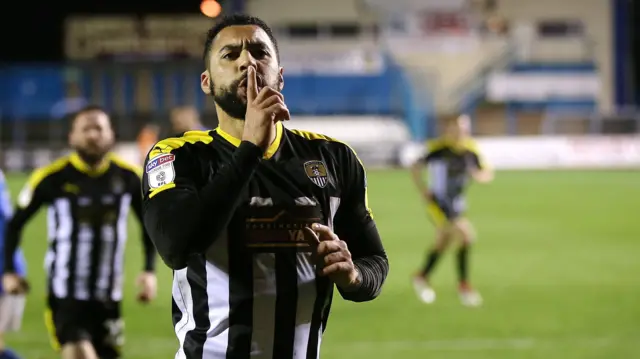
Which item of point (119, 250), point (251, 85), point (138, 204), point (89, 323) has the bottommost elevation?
point (89, 323)

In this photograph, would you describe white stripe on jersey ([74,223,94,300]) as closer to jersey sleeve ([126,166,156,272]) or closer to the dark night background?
jersey sleeve ([126,166,156,272])

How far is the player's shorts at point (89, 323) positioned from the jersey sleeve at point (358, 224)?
10.5 feet

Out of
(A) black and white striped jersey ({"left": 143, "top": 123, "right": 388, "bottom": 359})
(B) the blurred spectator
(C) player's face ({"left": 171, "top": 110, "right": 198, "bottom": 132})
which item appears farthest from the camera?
(B) the blurred spectator

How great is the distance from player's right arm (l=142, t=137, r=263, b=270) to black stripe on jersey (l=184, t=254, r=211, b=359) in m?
0.08

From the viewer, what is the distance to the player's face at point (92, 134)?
5.71 meters

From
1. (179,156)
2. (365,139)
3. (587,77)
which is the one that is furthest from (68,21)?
(179,156)

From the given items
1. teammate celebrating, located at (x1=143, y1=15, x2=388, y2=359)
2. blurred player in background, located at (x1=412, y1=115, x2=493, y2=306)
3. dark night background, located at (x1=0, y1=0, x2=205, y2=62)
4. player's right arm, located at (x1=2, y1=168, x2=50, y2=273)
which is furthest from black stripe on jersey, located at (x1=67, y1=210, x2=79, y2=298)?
dark night background, located at (x1=0, y1=0, x2=205, y2=62)

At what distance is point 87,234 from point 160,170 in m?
3.44

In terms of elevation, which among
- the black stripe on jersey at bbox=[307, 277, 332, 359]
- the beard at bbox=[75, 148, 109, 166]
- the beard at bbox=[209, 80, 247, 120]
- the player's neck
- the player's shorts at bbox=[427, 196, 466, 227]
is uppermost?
the beard at bbox=[209, 80, 247, 120]

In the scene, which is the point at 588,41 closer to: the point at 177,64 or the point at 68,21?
the point at 177,64

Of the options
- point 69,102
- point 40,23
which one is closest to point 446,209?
point 69,102

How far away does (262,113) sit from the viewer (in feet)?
7.66

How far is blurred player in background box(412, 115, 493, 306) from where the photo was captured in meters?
10.7

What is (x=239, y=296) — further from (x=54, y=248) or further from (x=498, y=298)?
(x=498, y=298)
